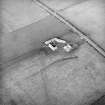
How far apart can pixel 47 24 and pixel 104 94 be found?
9.02 ft

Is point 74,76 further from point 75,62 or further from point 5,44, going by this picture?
point 5,44

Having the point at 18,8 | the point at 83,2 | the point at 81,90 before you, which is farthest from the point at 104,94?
the point at 18,8

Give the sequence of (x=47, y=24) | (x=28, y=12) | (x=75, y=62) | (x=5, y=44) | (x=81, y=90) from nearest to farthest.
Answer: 1. (x=81, y=90)
2. (x=75, y=62)
3. (x=5, y=44)
4. (x=47, y=24)
5. (x=28, y=12)

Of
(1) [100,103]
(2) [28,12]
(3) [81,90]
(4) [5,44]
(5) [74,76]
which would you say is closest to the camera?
(1) [100,103]

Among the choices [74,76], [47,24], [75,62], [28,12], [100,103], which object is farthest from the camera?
[28,12]

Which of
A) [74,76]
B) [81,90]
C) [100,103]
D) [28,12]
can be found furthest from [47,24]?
[100,103]

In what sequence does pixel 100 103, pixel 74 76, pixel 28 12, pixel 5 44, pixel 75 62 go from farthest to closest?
1. pixel 28 12
2. pixel 5 44
3. pixel 75 62
4. pixel 74 76
5. pixel 100 103

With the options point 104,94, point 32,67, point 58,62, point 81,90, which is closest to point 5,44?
point 32,67

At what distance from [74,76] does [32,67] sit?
0.97m

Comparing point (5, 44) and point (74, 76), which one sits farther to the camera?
point (5, 44)

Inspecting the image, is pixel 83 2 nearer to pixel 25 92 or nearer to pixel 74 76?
pixel 74 76

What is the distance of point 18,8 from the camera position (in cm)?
588

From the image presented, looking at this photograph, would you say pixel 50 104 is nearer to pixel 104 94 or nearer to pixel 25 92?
pixel 25 92

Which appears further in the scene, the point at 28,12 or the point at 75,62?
the point at 28,12
